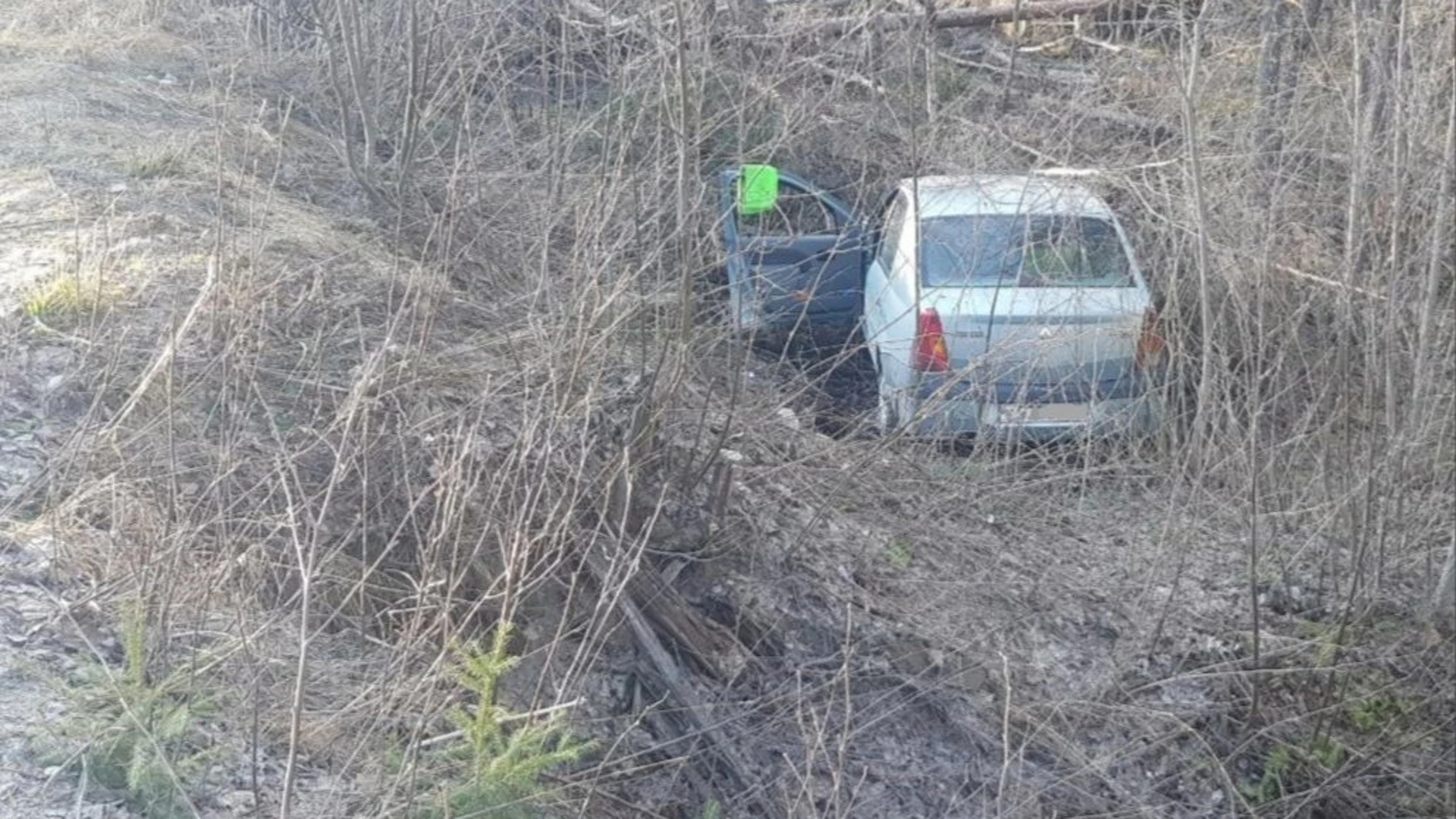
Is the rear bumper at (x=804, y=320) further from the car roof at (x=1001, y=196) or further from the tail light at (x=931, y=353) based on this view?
the car roof at (x=1001, y=196)

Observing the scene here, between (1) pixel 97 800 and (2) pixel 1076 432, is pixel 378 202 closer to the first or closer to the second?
(2) pixel 1076 432

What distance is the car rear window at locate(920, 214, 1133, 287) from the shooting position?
7.13 m

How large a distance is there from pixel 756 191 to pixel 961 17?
19.6ft

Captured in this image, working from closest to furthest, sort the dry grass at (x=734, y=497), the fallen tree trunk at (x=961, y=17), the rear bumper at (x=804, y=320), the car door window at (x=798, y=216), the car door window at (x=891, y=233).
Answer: the dry grass at (x=734, y=497) < the rear bumper at (x=804, y=320) < the car door window at (x=798, y=216) < the car door window at (x=891, y=233) < the fallen tree trunk at (x=961, y=17)

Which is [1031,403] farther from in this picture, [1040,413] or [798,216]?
[798,216]

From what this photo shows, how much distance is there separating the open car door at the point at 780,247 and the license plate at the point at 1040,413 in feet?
3.44

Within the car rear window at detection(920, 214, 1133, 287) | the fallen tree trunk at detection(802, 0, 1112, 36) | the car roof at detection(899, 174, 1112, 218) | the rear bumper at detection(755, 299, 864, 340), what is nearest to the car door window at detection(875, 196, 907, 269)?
the car roof at detection(899, 174, 1112, 218)

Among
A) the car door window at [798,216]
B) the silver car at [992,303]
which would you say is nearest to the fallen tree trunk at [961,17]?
the car door window at [798,216]

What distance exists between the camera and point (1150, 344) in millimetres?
6719

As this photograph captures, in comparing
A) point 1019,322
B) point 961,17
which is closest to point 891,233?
point 1019,322

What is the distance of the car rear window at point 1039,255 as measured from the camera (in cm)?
713

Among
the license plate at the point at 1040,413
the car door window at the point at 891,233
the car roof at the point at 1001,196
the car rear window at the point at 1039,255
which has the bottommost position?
the license plate at the point at 1040,413

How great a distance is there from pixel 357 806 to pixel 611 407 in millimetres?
2420

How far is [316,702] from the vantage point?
458 centimetres
